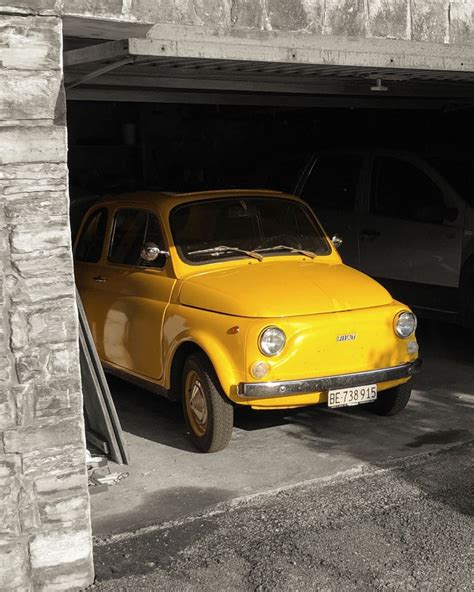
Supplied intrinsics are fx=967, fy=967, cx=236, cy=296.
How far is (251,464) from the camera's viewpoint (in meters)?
6.62

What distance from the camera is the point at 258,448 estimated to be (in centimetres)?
696

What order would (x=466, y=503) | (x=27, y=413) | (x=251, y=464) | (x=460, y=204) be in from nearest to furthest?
(x=27, y=413)
(x=466, y=503)
(x=251, y=464)
(x=460, y=204)

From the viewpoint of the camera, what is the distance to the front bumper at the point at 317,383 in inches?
256

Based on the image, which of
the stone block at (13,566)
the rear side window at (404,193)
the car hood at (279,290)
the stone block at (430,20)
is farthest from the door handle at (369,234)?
the stone block at (13,566)

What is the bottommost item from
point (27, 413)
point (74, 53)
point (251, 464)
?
point (251, 464)

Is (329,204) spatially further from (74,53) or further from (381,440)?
(74,53)

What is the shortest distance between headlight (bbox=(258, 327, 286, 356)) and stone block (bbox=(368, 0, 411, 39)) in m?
2.04

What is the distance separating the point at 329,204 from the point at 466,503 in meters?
5.29

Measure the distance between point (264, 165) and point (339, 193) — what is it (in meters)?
1.37

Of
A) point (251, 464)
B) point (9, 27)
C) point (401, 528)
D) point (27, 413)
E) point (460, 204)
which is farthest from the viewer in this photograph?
point (460, 204)

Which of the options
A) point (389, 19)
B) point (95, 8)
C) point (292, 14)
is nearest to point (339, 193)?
point (389, 19)

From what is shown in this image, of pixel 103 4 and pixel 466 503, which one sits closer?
pixel 103 4

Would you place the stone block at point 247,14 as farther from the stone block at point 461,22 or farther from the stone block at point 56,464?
the stone block at point 56,464

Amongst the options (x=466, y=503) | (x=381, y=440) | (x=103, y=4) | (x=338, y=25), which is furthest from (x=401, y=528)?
(x=103, y=4)
